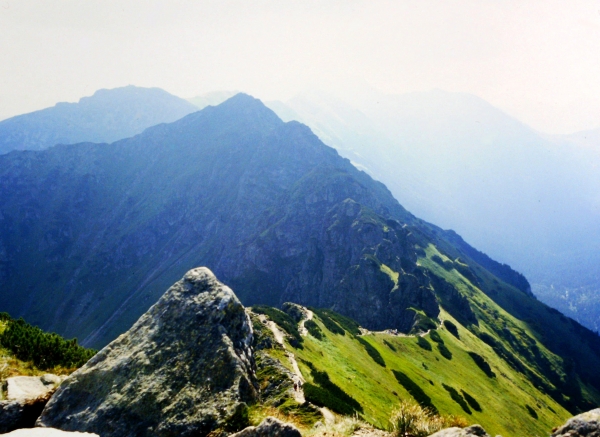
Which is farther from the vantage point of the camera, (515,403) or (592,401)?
(592,401)

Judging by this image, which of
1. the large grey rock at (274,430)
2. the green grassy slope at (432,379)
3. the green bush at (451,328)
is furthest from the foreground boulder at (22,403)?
the green bush at (451,328)

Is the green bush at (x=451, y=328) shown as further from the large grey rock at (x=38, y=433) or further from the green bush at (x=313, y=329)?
the large grey rock at (x=38, y=433)

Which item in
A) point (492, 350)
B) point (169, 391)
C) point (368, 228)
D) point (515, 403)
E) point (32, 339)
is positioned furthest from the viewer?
point (368, 228)

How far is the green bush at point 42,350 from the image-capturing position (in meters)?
17.0

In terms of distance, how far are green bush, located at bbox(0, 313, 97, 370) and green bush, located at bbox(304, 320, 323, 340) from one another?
37.9m

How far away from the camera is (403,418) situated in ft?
33.2

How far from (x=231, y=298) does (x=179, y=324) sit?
2.33 m

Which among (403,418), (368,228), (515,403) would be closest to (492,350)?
(515,403)

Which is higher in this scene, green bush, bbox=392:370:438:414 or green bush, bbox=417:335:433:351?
green bush, bbox=392:370:438:414

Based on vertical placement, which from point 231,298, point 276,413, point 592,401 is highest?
point 231,298

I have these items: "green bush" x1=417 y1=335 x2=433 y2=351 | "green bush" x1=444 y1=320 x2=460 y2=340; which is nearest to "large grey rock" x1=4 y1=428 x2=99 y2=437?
"green bush" x1=417 y1=335 x2=433 y2=351

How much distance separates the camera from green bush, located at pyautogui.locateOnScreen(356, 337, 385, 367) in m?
54.7

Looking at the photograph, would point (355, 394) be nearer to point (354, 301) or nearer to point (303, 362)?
point (303, 362)

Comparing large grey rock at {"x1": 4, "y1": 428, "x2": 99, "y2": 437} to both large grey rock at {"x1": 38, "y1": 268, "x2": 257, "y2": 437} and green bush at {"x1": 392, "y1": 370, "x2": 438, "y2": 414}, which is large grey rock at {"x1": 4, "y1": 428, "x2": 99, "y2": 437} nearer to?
large grey rock at {"x1": 38, "y1": 268, "x2": 257, "y2": 437}
